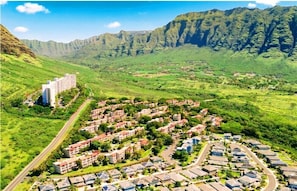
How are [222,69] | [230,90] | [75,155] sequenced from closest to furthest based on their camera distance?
[75,155]
[230,90]
[222,69]

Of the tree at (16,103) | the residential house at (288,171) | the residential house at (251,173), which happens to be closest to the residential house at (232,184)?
the residential house at (251,173)

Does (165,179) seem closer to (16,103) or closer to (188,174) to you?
(188,174)

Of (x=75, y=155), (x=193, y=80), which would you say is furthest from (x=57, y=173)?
(x=193, y=80)

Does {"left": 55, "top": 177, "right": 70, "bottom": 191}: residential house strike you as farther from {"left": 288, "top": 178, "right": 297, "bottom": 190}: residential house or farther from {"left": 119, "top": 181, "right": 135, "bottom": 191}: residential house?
{"left": 288, "top": 178, "right": 297, "bottom": 190}: residential house

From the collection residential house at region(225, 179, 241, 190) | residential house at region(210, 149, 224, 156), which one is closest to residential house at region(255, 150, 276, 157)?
residential house at region(210, 149, 224, 156)

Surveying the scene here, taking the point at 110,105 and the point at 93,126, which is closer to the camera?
the point at 93,126

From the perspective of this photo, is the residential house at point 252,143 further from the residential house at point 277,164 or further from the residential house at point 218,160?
the residential house at point 218,160

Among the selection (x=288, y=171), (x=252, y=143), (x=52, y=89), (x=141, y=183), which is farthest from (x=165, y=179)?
(x=52, y=89)

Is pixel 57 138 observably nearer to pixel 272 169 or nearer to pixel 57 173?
pixel 57 173
